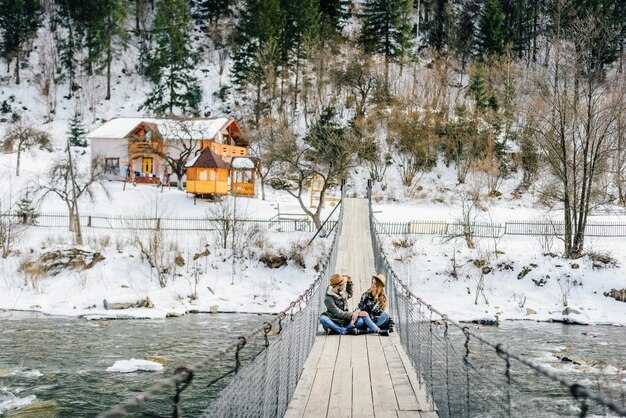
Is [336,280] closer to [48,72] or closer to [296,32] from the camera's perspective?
[296,32]

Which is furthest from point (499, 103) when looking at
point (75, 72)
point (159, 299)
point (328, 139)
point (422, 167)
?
point (75, 72)

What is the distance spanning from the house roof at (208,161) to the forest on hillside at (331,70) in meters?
3.06

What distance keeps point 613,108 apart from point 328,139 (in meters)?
16.5

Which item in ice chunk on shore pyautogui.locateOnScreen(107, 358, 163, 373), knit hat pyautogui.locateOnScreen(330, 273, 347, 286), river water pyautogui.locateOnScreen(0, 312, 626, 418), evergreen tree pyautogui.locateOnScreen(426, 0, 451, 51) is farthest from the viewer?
evergreen tree pyautogui.locateOnScreen(426, 0, 451, 51)

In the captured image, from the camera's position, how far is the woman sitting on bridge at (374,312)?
9.02m

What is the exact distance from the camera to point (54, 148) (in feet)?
137

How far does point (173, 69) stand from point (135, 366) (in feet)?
118

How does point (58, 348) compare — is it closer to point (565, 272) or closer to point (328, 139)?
point (565, 272)

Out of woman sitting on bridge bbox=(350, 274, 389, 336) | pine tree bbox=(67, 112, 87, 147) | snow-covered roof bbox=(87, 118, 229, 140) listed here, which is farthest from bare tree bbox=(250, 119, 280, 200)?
woman sitting on bridge bbox=(350, 274, 389, 336)

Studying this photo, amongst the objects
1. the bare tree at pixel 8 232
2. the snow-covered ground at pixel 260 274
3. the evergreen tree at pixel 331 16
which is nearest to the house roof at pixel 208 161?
the snow-covered ground at pixel 260 274

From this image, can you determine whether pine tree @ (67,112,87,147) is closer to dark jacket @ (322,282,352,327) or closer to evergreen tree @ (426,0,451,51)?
evergreen tree @ (426,0,451,51)

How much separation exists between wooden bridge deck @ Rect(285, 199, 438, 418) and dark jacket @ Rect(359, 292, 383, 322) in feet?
1.20

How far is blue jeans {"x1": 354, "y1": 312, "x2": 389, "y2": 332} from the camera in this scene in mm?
8992

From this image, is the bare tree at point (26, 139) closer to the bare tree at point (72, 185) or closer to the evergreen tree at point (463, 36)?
the bare tree at point (72, 185)
